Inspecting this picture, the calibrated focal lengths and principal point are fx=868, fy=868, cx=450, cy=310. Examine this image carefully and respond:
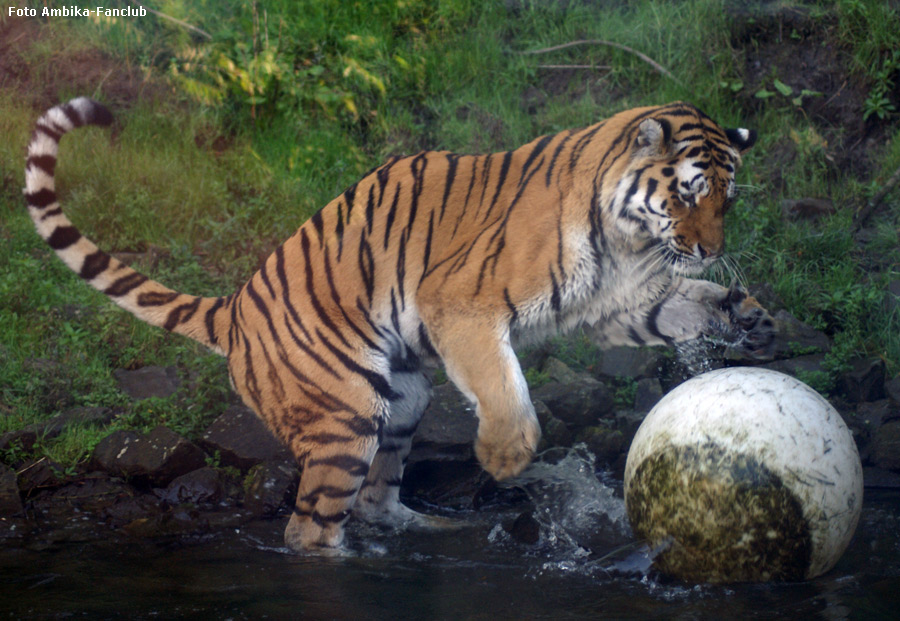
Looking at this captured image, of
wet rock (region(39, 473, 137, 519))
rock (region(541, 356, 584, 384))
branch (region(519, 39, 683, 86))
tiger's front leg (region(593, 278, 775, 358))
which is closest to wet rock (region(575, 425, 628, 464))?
rock (region(541, 356, 584, 384))

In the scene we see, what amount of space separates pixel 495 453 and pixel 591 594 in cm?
63

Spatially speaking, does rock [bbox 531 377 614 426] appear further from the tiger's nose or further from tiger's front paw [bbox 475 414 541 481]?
→ the tiger's nose

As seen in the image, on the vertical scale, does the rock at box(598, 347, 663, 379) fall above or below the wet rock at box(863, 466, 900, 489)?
above

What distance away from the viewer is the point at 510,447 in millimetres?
3205

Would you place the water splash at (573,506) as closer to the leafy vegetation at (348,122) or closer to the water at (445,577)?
the water at (445,577)

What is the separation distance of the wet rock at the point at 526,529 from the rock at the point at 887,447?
1743mm

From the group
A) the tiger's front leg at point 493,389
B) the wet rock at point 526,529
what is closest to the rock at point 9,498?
the tiger's front leg at point 493,389

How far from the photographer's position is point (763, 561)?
8.64 feet

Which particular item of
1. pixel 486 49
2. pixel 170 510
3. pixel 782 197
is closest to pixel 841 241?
pixel 782 197

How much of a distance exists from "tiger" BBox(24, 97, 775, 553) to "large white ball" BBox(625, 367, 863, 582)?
620mm

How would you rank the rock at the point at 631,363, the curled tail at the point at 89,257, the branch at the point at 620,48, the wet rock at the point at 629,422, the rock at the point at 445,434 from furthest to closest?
the branch at the point at 620,48, the rock at the point at 631,363, the wet rock at the point at 629,422, the rock at the point at 445,434, the curled tail at the point at 89,257

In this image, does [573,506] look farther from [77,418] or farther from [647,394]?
[77,418]

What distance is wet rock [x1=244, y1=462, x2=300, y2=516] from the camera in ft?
12.8

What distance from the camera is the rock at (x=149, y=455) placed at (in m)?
3.96
